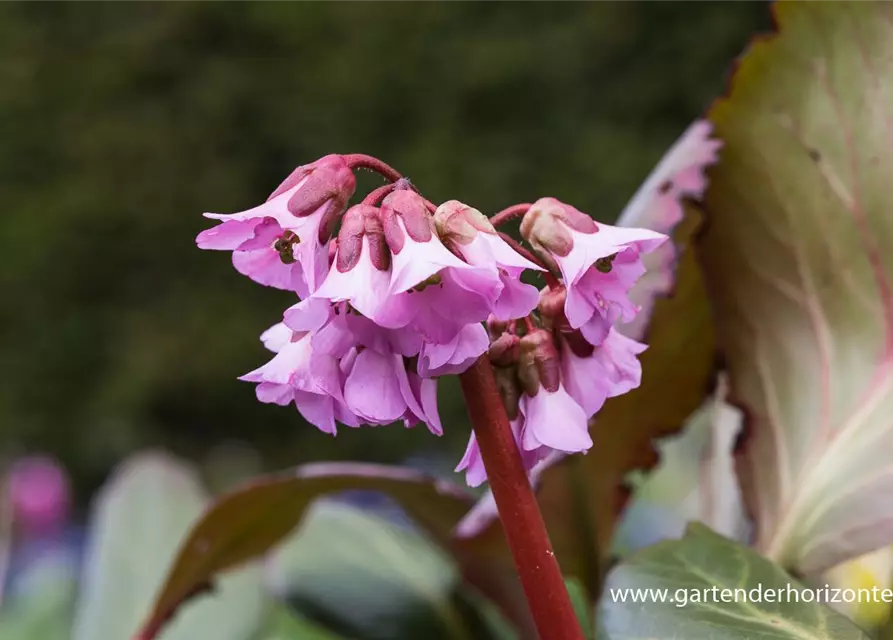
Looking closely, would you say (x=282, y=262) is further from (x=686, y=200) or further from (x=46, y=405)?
(x=46, y=405)

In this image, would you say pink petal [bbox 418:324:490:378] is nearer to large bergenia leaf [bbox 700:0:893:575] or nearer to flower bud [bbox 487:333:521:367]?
flower bud [bbox 487:333:521:367]

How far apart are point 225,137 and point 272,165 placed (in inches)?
6.5

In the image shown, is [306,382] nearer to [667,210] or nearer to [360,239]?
[360,239]

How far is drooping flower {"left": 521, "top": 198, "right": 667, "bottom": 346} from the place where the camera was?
225mm

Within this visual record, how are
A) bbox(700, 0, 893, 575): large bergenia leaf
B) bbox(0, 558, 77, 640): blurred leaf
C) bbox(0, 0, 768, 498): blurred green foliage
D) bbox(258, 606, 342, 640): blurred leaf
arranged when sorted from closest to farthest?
1. bbox(700, 0, 893, 575): large bergenia leaf
2. bbox(258, 606, 342, 640): blurred leaf
3. bbox(0, 558, 77, 640): blurred leaf
4. bbox(0, 0, 768, 498): blurred green foliage

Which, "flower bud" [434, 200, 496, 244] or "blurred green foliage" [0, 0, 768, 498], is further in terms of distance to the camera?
"blurred green foliage" [0, 0, 768, 498]

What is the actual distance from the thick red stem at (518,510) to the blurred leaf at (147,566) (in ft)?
0.84

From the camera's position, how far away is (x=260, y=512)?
0.38m

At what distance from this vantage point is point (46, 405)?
2510mm

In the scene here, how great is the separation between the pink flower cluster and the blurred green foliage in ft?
6.14

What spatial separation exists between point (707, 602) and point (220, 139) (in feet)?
8.01

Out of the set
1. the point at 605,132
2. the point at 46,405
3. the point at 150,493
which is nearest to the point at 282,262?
the point at 150,493

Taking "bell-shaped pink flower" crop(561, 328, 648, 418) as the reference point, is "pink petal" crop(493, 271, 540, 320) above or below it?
above

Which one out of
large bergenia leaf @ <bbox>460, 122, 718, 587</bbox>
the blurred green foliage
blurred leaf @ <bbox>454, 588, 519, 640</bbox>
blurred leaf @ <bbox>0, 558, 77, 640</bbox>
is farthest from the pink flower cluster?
the blurred green foliage
